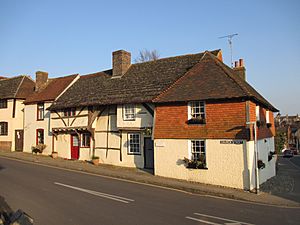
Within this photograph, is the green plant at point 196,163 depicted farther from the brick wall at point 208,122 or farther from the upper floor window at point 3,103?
the upper floor window at point 3,103

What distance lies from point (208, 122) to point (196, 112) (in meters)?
1.09

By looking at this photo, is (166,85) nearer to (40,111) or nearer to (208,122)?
(208,122)

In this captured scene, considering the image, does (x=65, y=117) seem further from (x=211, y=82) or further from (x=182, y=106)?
(x=211, y=82)

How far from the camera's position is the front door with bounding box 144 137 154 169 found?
19.0m

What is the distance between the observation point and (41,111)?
90.7 feet

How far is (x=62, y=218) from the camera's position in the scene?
8430mm

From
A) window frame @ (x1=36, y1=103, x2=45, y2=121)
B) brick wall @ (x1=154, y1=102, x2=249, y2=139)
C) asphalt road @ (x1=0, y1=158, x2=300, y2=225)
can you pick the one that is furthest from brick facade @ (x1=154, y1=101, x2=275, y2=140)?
window frame @ (x1=36, y1=103, x2=45, y2=121)

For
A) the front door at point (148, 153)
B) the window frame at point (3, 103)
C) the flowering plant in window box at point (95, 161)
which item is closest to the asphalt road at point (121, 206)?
the front door at point (148, 153)

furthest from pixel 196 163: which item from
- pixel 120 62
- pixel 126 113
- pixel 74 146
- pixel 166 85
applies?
pixel 74 146

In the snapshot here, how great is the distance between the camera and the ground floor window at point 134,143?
1955 cm

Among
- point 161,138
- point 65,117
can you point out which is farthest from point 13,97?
point 161,138

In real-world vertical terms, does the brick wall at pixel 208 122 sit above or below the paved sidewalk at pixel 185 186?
above

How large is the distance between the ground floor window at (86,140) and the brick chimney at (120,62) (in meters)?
5.71

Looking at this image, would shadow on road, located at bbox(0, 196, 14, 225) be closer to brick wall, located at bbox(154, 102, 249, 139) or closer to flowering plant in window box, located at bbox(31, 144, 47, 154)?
brick wall, located at bbox(154, 102, 249, 139)
